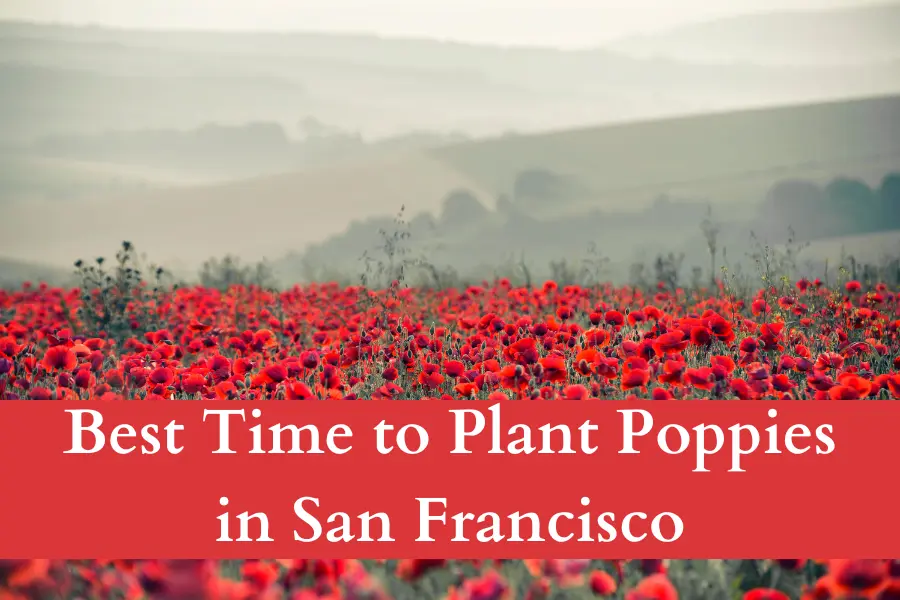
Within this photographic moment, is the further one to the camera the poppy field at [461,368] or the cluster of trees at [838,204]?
the cluster of trees at [838,204]

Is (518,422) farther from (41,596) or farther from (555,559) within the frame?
(41,596)

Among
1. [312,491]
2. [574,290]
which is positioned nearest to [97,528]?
[312,491]

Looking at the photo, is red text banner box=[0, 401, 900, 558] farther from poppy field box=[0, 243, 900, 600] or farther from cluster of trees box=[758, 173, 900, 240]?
cluster of trees box=[758, 173, 900, 240]

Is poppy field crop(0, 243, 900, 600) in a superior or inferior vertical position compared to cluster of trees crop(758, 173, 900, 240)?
inferior

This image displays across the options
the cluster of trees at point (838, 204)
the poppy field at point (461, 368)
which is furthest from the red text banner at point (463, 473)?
the cluster of trees at point (838, 204)

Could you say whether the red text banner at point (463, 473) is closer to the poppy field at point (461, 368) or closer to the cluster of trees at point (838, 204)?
the poppy field at point (461, 368)

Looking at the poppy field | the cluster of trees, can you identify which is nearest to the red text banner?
the poppy field

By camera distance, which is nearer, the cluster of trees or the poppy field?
the poppy field

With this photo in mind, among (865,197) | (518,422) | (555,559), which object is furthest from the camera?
(865,197)
